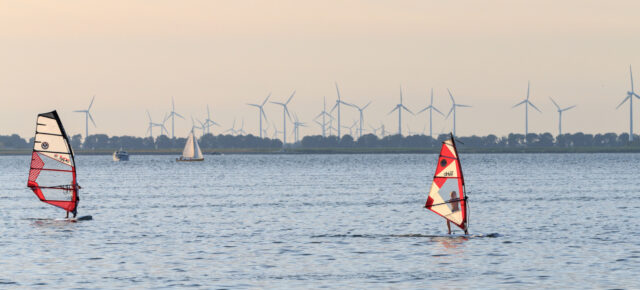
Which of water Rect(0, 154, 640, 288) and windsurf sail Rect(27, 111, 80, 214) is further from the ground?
windsurf sail Rect(27, 111, 80, 214)

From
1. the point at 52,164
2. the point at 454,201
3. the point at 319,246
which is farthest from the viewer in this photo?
the point at 52,164

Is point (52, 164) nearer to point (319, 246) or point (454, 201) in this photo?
point (319, 246)

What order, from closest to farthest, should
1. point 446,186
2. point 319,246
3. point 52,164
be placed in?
point 319,246, point 446,186, point 52,164

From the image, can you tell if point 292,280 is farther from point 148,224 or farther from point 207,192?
point 207,192

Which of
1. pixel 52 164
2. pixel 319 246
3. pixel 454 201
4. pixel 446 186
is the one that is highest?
pixel 52 164

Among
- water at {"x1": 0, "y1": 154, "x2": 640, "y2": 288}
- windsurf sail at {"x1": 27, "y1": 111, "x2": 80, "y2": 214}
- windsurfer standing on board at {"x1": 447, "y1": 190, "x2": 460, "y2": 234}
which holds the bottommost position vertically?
water at {"x1": 0, "y1": 154, "x2": 640, "y2": 288}

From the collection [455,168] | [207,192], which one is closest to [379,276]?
[455,168]

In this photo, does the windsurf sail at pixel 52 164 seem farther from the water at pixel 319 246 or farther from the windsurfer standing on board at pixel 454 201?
the windsurfer standing on board at pixel 454 201

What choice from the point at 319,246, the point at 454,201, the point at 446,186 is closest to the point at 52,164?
the point at 319,246

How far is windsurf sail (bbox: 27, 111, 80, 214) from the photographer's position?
2574 inches

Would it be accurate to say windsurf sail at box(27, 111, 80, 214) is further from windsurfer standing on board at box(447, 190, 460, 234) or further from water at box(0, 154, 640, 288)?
windsurfer standing on board at box(447, 190, 460, 234)

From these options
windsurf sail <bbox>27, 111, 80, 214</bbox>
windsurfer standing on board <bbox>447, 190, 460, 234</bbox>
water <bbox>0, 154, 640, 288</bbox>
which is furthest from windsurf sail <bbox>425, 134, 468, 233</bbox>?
windsurf sail <bbox>27, 111, 80, 214</bbox>

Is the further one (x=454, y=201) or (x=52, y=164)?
(x=52, y=164)

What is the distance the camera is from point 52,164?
6631 cm
